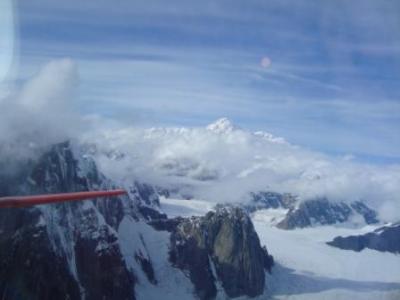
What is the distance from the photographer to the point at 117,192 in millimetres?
80250

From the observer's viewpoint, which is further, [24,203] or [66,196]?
[66,196]

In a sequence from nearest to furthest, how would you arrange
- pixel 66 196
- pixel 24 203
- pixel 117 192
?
pixel 24 203 < pixel 66 196 < pixel 117 192

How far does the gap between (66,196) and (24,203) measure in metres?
6.40

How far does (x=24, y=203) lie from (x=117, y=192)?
21.1 metres

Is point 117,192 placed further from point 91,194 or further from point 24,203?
point 24,203

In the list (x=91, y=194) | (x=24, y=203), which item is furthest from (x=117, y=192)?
(x=24, y=203)

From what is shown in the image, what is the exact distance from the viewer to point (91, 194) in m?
69.9

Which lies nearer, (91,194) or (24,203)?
(24,203)

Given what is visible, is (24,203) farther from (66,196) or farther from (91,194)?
(91,194)

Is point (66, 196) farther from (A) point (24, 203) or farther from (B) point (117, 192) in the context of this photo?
(B) point (117, 192)

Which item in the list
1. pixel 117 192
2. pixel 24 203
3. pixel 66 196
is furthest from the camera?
pixel 117 192

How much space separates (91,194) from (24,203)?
429 inches

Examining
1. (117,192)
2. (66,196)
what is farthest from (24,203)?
(117,192)

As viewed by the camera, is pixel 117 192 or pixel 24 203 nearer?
pixel 24 203
